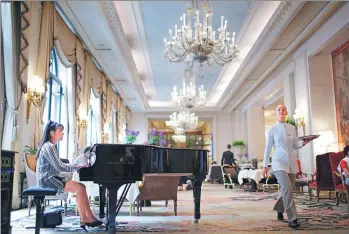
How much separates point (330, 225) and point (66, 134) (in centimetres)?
735

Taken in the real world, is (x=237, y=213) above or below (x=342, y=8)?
below

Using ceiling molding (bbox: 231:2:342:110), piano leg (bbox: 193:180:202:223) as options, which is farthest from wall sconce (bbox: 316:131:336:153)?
piano leg (bbox: 193:180:202:223)

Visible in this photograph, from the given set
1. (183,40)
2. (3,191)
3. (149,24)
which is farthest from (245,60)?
(3,191)

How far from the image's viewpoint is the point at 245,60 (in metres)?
11.3

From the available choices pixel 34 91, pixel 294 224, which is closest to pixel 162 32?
pixel 34 91

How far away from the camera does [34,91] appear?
689 centimetres

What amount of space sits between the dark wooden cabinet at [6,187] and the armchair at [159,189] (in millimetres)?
A: 2408

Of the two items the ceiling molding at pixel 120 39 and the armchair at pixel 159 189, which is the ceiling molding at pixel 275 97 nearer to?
the ceiling molding at pixel 120 39

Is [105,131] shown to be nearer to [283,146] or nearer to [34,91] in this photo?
[34,91]

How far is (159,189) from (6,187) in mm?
2657

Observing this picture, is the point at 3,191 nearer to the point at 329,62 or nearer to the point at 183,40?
the point at 183,40

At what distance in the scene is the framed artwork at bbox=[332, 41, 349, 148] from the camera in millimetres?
8641

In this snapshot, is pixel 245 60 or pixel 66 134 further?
pixel 245 60

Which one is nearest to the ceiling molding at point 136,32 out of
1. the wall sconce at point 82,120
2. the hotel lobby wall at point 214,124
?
the wall sconce at point 82,120
